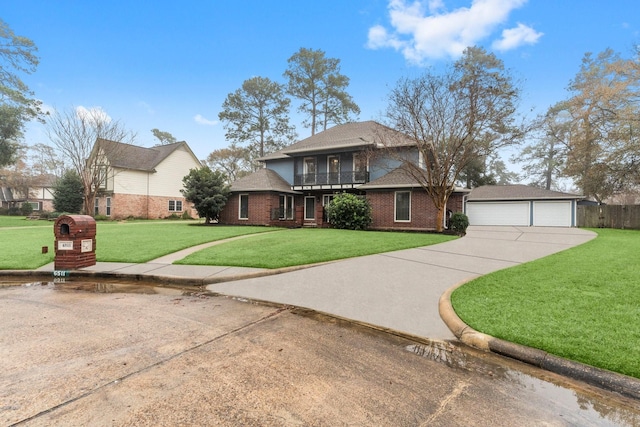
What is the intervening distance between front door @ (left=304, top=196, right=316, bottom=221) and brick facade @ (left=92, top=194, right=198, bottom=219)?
17074mm

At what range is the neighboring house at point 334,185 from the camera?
1756 centimetres

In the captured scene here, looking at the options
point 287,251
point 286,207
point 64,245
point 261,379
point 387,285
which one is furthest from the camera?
point 286,207

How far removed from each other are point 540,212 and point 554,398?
92.0 ft

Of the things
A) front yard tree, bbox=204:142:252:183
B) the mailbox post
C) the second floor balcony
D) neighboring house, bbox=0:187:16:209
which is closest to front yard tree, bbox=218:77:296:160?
front yard tree, bbox=204:142:252:183

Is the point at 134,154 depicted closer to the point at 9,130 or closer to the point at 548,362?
the point at 9,130

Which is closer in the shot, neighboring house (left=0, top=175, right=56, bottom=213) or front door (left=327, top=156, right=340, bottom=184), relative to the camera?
front door (left=327, top=156, right=340, bottom=184)

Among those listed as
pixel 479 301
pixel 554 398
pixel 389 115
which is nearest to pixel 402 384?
pixel 554 398

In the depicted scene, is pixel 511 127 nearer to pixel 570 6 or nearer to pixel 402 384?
pixel 570 6

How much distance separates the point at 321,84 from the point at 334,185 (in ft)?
56.7

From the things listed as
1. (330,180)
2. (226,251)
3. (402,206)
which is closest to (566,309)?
(226,251)

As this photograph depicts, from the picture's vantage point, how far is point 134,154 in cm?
2969

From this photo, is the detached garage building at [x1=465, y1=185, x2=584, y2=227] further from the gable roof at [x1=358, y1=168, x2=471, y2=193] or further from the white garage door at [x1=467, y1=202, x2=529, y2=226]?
the gable roof at [x1=358, y1=168, x2=471, y2=193]

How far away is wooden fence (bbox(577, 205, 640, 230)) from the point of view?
2131 cm

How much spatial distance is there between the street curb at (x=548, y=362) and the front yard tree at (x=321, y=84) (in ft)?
102
